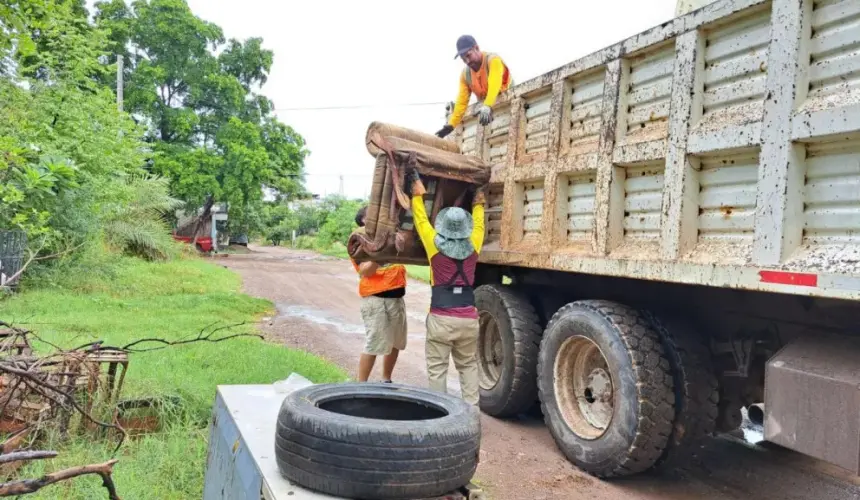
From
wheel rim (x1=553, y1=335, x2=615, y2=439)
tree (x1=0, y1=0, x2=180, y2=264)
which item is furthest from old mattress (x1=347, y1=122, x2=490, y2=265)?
tree (x1=0, y1=0, x2=180, y2=264)

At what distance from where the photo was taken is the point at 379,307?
5.54 m

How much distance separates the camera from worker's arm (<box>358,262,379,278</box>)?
539cm

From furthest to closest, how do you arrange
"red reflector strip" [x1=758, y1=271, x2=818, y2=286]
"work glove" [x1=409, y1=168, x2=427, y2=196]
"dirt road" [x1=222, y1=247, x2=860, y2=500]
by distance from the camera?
"work glove" [x1=409, y1=168, x2=427, y2=196]
"dirt road" [x1=222, y1=247, x2=860, y2=500]
"red reflector strip" [x1=758, y1=271, x2=818, y2=286]

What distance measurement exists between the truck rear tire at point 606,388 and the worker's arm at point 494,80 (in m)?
1.97

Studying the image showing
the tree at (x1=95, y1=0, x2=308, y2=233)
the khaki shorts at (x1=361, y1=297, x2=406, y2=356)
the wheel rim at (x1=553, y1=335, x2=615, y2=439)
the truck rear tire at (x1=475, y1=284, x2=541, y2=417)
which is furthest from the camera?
the tree at (x1=95, y1=0, x2=308, y2=233)

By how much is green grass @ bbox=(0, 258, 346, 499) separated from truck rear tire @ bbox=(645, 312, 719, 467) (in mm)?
2889

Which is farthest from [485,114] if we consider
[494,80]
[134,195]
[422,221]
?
[134,195]

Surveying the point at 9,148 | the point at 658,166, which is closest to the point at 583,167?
the point at 658,166

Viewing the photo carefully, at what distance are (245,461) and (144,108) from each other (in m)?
28.1

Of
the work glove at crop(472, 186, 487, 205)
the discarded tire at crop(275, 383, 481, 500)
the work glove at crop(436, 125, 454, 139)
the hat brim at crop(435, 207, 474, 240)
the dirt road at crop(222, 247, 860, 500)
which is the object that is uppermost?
the work glove at crop(436, 125, 454, 139)

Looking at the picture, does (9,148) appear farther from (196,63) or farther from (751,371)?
(196,63)

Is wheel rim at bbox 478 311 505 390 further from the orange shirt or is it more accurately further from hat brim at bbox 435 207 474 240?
hat brim at bbox 435 207 474 240

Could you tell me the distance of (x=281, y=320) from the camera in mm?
10953

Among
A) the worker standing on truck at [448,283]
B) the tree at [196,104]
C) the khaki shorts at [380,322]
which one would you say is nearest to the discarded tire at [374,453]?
the worker standing on truck at [448,283]
